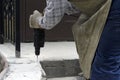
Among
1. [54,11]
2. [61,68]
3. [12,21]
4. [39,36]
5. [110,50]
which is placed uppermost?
[54,11]

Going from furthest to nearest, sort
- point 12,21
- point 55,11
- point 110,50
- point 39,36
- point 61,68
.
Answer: point 12,21
point 61,68
point 39,36
point 55,11
point 110,50

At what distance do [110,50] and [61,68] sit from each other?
209 centimetres

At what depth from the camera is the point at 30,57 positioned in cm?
527

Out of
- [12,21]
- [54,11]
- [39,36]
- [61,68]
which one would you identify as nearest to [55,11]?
[54,11]

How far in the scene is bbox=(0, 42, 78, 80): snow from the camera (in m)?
4.69

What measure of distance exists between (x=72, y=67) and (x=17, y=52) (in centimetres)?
71

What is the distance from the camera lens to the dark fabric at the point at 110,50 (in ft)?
10.4

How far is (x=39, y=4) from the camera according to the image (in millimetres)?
5992

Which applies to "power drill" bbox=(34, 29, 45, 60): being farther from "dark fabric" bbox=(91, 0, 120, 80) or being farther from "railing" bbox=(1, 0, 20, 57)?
"dark fabric" bbox=(91, 0, 120, 80)

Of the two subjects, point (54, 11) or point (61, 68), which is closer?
point (54, 11)

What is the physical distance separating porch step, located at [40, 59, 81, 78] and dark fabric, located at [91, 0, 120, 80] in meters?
1.98

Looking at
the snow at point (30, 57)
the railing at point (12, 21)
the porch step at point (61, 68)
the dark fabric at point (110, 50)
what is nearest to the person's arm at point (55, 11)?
the dark fabric at point (110, 50)

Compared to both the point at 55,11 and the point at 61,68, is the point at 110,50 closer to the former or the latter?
the point at 55,11

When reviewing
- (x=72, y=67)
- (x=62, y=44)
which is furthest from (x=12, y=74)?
(x=62, y=44)
